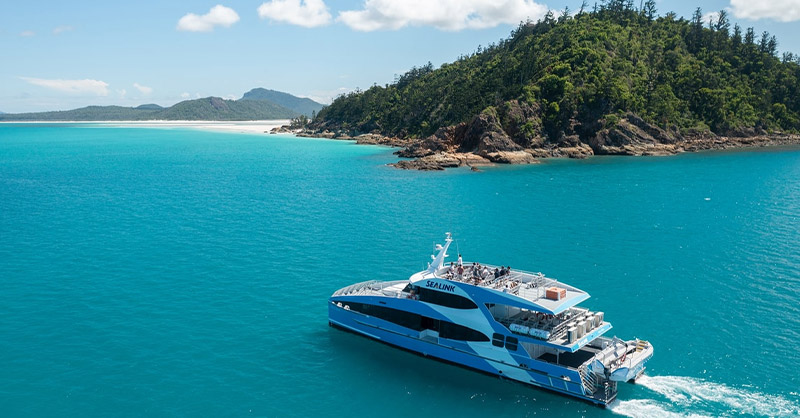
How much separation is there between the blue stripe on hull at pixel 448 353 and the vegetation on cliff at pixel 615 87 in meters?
103

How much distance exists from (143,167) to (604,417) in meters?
120

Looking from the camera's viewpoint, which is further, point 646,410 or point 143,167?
point 143,167

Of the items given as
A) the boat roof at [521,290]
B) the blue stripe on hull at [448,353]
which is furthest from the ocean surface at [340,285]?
the boat roof at [521,290]

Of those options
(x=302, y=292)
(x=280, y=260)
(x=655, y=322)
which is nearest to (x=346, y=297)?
(x=302, y=292)

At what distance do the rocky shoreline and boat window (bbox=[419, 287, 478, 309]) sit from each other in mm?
84293

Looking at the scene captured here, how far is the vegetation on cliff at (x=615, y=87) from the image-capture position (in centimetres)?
14188

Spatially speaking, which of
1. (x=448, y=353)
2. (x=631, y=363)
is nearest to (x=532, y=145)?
(x=448, y=353)

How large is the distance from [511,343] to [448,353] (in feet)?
12.7

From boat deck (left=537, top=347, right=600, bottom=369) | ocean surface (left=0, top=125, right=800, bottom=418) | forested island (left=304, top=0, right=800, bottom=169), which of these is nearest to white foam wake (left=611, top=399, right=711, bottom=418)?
ocean surface (left=0, top=125, right=800, bottom=418)

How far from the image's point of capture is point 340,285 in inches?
1687

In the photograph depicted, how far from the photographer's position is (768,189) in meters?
83.1

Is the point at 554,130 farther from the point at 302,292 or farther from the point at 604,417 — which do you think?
the point at 604,417

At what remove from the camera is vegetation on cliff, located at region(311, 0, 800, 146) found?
465 feet

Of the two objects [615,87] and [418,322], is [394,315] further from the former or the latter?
[615,87]
